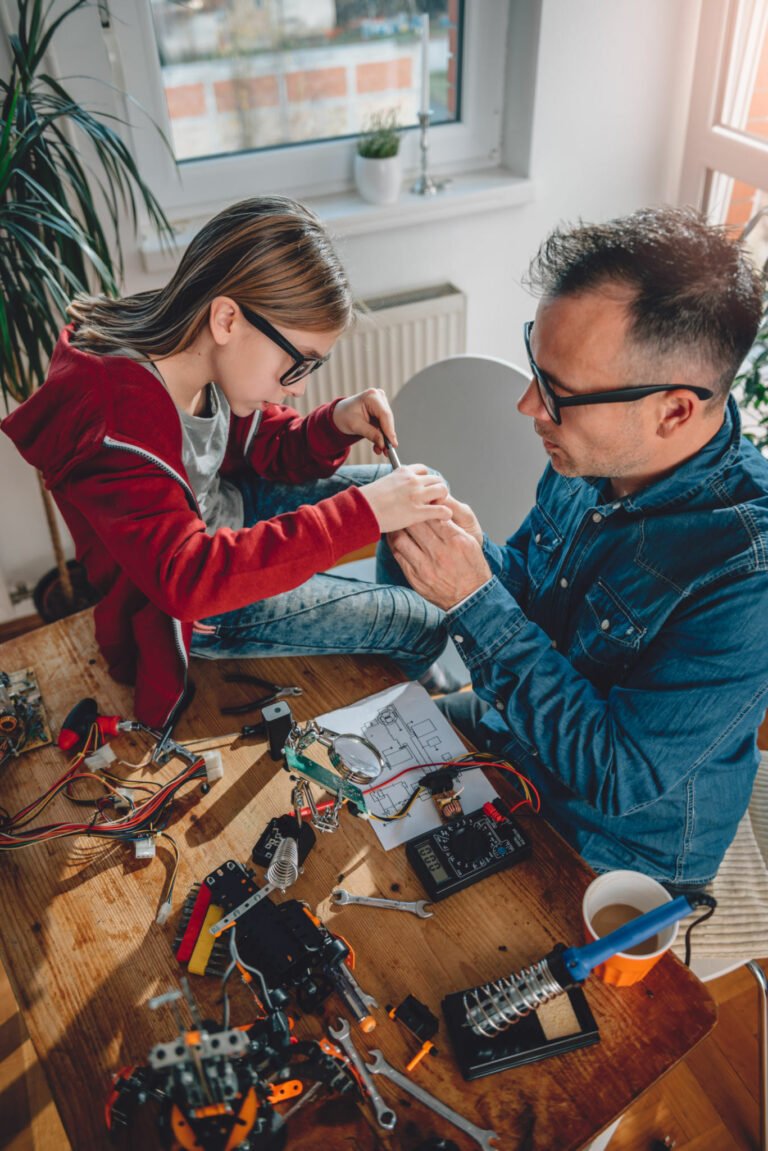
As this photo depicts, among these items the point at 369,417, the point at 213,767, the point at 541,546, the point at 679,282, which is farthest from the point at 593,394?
the point at 213,767

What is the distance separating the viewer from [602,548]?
4.43ft

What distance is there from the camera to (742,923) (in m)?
1.33

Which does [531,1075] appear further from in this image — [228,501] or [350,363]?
[350,363]

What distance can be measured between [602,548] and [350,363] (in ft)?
5.44

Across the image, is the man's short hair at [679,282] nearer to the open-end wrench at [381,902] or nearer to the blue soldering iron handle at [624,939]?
the blue soldering iron handle at [624,939]

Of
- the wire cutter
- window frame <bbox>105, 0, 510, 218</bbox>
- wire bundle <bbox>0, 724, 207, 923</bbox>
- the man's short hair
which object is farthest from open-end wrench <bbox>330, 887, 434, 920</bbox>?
window frame <bbox>105, 0, 510, 218</bbox>

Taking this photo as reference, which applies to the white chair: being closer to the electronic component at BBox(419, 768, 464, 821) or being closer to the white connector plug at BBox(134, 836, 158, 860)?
the electronic component at BBox(419, 768, 464, 821)

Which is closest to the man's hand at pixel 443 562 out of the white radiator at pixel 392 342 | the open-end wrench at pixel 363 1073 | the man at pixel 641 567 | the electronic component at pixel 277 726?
the man at pixel 641 567

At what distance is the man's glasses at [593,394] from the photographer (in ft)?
3.75

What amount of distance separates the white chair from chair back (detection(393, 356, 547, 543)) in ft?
2.65

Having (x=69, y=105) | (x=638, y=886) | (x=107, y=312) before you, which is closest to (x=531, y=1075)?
(x=638, y=886)

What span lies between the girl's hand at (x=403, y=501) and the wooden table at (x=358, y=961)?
41 cm

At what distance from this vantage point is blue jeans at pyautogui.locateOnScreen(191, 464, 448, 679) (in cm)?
150

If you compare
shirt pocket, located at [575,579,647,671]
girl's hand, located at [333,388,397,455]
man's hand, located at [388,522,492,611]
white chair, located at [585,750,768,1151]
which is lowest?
white chair, located at [585,750,768,1151]
